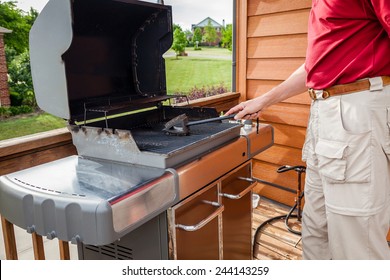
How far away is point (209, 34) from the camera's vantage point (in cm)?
287

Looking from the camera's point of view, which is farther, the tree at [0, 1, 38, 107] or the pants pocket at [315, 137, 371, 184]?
the tree at [0, 1, 38, 107]

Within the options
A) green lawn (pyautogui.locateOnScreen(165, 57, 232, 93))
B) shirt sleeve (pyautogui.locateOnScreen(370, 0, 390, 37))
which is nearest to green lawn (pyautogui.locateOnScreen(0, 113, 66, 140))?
green lawn (pyautogui.locateOnScreen(165, 57, 232, 93))

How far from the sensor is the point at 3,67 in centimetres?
→ 162

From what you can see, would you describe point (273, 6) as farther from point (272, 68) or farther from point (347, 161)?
point (347, 161)

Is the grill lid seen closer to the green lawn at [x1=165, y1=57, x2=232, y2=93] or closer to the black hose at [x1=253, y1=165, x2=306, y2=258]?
the green lawn at [x1=165, y1=57, x2=232, y2=93]

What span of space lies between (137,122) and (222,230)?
0.66 metres

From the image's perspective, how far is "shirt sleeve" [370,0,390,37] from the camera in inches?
47.4

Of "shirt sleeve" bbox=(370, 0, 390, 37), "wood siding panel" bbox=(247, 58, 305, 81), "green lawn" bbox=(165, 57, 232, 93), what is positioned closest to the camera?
"shirt sleeve" bbox=(370, 0, 390, 37)

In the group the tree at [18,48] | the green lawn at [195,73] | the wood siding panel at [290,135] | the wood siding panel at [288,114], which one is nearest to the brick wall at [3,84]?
the tree at [18,48]

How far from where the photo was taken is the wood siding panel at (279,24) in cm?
264

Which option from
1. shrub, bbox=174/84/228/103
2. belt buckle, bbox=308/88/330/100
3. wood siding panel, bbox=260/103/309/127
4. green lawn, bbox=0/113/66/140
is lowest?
wood siding panel, bbox=260/103/309/127

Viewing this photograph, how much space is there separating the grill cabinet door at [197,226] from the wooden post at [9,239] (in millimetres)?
761

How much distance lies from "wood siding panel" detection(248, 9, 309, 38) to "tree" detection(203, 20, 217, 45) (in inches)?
12.6

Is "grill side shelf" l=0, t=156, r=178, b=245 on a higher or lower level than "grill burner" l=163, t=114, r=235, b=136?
lower
